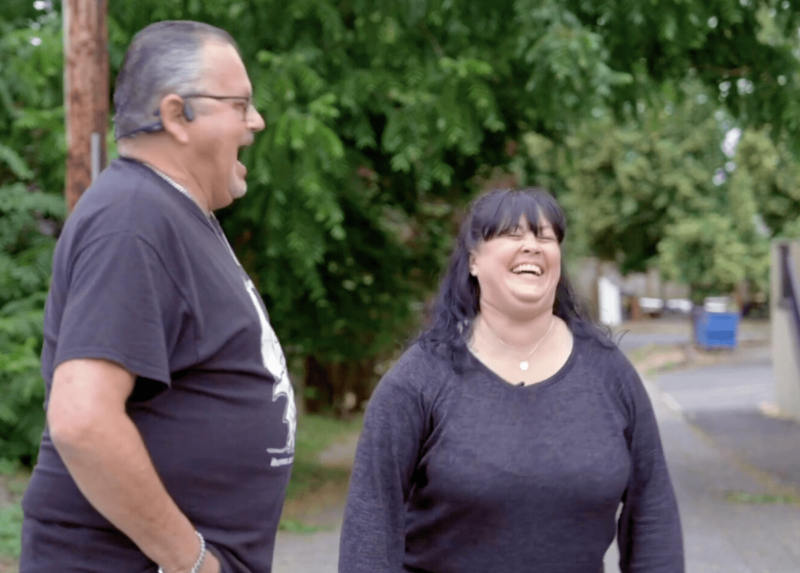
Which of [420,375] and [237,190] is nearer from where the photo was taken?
[237,190]

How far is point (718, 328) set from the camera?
27188 millimetres

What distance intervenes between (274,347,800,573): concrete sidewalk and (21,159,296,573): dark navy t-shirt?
5.45 m

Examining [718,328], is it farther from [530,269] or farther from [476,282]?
[530,269]

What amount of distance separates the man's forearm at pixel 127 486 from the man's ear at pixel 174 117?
57 centimetres

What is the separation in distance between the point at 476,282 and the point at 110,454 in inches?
44.2

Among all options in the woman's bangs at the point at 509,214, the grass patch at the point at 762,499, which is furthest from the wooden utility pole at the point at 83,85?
the grass patch at the point at 762,499

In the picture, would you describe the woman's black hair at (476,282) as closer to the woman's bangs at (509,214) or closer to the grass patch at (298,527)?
the woman's bangs at (509,214)

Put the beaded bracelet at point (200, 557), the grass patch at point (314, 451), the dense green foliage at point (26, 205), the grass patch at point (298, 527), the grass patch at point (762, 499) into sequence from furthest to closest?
the grass patch at point (314, 451) → the grass patch at point (762, 499) → the grass patch at point (298, 527) → the dense green foliage at point (26, 205) → the beaded bracelet at point (200, 557)

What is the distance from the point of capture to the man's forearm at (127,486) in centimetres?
178

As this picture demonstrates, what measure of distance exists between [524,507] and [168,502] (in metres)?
0.82

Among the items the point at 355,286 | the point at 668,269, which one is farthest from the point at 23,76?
the point at 668,269

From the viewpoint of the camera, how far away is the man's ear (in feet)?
Answer: 6.66

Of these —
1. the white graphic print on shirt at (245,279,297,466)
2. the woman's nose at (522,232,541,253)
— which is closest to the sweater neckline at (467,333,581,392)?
the woman's nose at (522,232,541,253)

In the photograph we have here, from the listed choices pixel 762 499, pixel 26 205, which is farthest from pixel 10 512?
pixel 762 499
